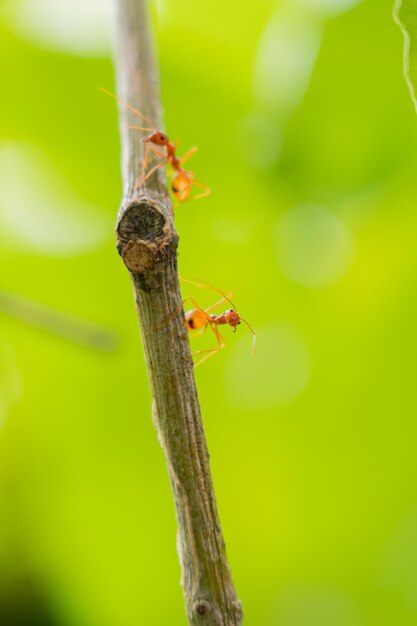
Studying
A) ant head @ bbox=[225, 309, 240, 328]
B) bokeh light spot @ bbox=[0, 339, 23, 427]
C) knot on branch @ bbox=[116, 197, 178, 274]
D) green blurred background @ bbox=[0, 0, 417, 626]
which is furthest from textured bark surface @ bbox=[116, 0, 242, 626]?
bokeh light spot @ bbox=[0, 339, 23, 427]

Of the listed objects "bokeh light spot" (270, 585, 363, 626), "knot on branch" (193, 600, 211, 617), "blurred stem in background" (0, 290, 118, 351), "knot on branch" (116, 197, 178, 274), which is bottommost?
"bokeh light spot" (270, 585, 363, 626)

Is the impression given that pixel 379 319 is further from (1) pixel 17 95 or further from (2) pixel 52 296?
(1) pixel 17 95

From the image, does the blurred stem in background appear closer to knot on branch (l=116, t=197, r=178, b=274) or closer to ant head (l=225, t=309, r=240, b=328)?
ant head (l=225, t=309, r=240, b=328)

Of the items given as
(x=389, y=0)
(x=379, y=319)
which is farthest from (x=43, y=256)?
(x=389, y=0)

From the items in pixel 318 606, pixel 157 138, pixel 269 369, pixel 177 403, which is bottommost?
pixel 318 606

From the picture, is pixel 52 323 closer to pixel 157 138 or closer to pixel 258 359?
pixel 157 138

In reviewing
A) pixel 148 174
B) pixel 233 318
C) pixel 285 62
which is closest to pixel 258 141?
pixel 285 62

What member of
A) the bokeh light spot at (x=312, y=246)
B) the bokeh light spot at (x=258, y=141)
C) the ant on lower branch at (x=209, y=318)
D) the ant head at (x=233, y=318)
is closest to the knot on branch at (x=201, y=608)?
the ant on lower branch at (x=209, y=318)
